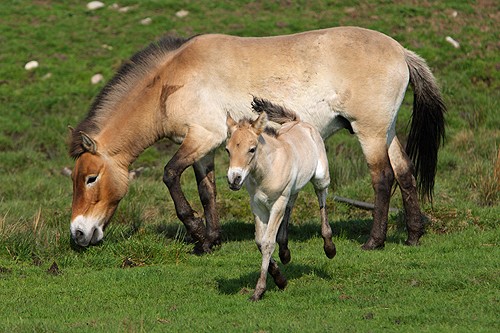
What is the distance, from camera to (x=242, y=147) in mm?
7383

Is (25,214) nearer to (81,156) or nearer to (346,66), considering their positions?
(81,156)

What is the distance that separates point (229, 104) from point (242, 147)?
3.43 m

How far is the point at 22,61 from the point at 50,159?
4715 millimetres

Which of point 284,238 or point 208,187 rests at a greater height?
point 284,238

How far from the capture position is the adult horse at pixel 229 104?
34.6 feet

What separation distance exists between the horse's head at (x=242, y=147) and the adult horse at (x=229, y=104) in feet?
9.76

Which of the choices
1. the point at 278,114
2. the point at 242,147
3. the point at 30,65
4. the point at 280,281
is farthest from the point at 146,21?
the point at 242,147

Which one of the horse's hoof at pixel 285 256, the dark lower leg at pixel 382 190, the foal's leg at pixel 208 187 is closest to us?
the horse's hoof at pixel 285 256

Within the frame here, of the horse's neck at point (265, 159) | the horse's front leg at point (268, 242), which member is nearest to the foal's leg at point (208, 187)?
the horse's front leg at point (268, 242)

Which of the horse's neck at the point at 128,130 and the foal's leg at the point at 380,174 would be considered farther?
the horse's neck at the point at 128,130

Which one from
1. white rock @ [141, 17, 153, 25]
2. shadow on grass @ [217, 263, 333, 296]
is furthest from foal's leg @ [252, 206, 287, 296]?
Answer: white rock @ [141, 17, 153, 25]

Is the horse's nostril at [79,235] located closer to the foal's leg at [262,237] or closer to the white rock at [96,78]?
the foal's leg at [262,237]

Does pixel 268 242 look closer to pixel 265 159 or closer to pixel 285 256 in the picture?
pixel 265 159

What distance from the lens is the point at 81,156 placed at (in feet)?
34.7
